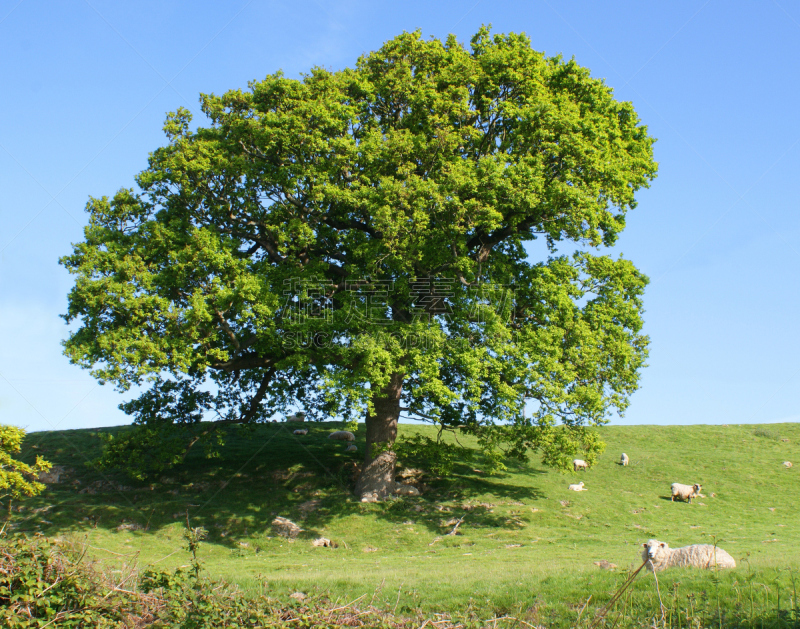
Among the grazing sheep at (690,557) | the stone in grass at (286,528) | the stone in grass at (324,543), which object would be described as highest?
the grazing sheep at (690,557)

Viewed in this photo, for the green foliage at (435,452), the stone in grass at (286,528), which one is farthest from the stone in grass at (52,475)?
the green foliage at (435,452)

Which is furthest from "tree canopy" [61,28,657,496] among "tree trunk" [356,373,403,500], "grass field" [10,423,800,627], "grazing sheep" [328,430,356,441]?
"grazing sheep" [328,430,356,441]

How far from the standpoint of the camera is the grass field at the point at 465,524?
1297 centimetres

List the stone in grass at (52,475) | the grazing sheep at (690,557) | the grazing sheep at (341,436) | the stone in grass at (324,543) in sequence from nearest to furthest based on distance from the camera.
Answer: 1. the grazing sheep at (690,557)
2. the stone in grass at (324,543)
3. the stone in grass at (52,475)
4. the grazing sheep at (341,436)

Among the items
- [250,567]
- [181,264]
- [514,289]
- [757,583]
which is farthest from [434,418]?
[757,583]

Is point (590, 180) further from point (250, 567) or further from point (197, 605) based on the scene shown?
point (197, 605)

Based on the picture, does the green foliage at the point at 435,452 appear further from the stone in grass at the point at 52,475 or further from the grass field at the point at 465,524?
the stone in grass at the point at 52,475

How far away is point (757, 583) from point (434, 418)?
50.8 feet

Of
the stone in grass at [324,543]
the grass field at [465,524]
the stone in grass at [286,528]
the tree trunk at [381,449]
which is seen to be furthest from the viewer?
the tree trunk at [381,449]

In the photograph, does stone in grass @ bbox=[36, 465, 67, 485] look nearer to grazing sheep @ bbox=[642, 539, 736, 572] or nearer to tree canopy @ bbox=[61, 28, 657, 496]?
tree canopy @ bbox=[61, 28, 657, 496]

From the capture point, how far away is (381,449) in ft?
90.6

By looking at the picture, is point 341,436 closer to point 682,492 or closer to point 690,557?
point 682,492

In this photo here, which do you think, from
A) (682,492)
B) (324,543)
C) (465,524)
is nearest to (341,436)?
(465,524)

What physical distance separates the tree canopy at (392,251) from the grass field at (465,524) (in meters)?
3.01
